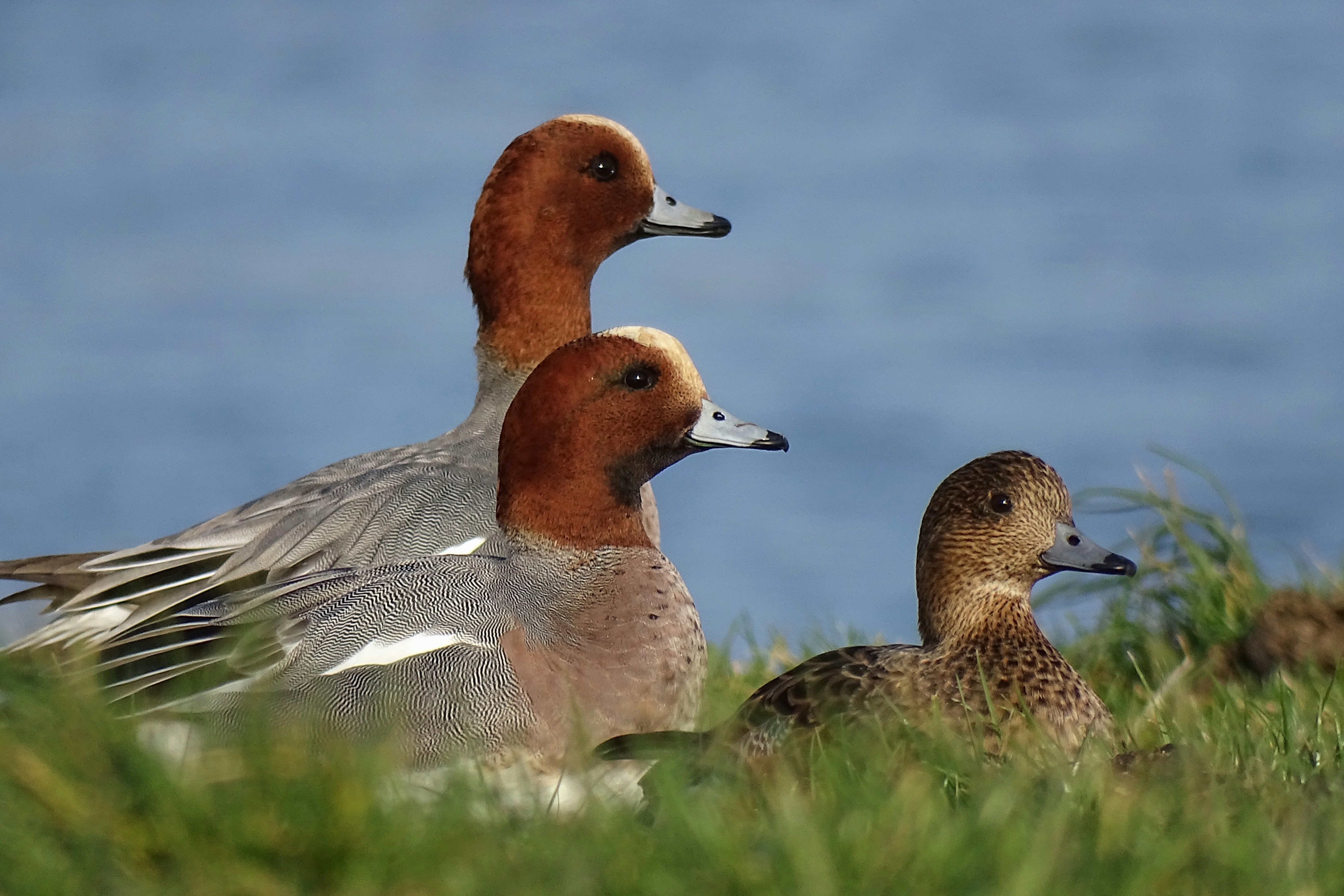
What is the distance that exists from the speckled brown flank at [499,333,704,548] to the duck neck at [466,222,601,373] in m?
1.19

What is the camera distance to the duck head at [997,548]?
13.8 ft

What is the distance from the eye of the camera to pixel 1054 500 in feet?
14.0

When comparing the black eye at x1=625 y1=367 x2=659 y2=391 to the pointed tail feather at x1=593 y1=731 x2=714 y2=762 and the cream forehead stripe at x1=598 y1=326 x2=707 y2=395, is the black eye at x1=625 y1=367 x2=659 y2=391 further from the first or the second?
the pointed tail feather at x1=593 y1=731 x2=714 y2=762

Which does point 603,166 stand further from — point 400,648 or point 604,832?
point 604,832

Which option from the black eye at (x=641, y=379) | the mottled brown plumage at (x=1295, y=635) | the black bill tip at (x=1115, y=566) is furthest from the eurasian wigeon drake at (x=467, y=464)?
the mottled brown plumage at (x=1295, y=635)

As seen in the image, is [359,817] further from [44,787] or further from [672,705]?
[672,705]

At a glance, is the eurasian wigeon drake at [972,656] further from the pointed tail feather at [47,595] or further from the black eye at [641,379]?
the pointed tail feather at [47,595]

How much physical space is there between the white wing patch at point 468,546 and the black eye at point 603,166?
1565 mm

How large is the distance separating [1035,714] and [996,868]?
53.6 inches

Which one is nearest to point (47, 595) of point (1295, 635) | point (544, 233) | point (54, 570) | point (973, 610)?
point (54, 570)

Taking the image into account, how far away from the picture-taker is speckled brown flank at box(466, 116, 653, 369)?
5.61m

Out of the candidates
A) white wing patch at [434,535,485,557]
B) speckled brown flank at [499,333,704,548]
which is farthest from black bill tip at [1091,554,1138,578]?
white wing patch at [434,535,485,557]

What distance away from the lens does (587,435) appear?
14.3ft

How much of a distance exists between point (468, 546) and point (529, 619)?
719 mm
